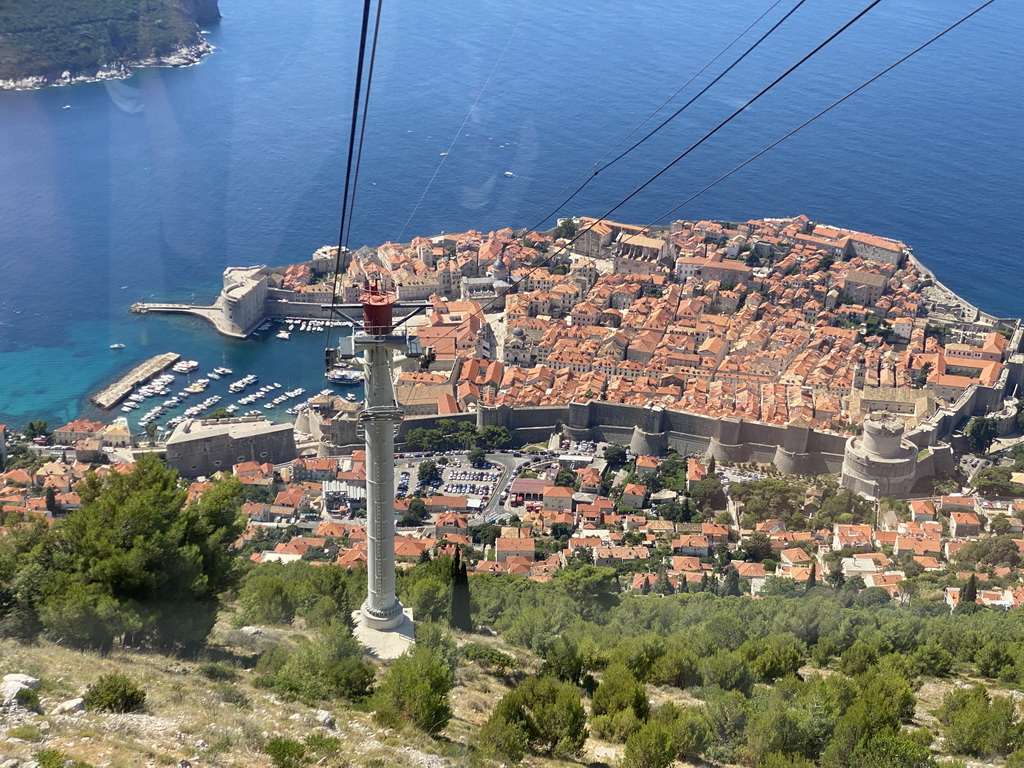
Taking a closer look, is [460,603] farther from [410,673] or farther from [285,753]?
[285,753]

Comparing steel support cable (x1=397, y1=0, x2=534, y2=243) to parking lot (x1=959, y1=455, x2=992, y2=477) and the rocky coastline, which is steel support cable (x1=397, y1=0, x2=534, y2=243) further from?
parking lot (x1=959, y1=455, x2=992, y2=477)

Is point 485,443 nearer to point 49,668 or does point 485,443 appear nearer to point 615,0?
point 49,668

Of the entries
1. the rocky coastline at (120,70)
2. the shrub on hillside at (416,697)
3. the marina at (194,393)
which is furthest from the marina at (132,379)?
the rocky coastline at (120,70)

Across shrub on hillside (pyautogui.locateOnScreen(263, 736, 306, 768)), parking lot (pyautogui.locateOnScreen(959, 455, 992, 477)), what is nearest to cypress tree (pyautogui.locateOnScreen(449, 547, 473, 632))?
shrub on hillside (pyautogui.locateOnScreen(263, 736, 306, 768))

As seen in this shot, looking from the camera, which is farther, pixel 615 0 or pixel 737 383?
pixel 615 0

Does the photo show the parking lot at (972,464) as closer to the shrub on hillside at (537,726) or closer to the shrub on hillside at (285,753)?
the shrub on hillside at (537,726)

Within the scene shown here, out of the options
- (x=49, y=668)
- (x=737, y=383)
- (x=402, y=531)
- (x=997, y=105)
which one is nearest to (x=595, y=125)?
(x=997, y=105)
